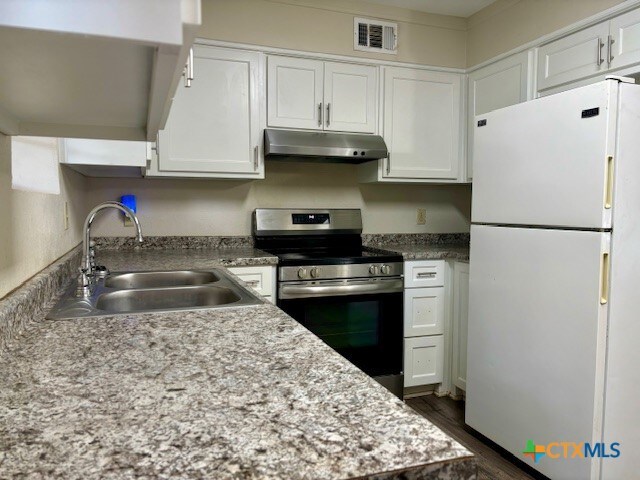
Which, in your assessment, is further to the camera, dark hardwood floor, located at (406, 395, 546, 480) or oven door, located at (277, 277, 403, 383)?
oven door, located at (277, 277, 403, 383)

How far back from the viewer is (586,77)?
2201mm

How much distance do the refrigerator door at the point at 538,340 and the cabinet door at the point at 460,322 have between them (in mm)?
375

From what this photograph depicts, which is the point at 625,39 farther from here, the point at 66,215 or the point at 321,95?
the point at 66,215

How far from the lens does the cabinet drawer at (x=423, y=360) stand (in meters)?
2.74

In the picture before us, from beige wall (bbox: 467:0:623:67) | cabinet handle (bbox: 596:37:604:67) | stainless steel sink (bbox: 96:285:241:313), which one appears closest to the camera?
stainless steel sink (bbox: 96:285:241:313)

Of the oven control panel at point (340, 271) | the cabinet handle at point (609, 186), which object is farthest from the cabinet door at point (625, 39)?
the oven control panel at point (340, 271)

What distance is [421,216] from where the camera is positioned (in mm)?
3336

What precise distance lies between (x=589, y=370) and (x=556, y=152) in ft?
2.76

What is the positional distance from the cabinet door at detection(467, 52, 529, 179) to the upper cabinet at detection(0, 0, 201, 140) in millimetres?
2380

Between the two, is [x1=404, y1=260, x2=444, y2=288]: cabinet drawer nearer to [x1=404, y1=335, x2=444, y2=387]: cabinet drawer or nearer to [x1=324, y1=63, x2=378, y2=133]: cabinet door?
[x1=404, y1=335, x2=444, y2=387]: cabinet drawer

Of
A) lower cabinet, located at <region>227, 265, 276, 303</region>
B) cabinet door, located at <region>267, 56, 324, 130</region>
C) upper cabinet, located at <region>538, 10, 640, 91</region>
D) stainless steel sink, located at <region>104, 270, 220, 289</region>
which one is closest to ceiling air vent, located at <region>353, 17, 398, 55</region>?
cabinet door, located at <region>267, 56, 324, 130</region>

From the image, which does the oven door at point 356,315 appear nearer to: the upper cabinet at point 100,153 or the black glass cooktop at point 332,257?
the black glass cooktop at point 332,257

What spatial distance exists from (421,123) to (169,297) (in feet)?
6.71

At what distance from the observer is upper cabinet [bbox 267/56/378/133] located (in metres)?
2.65
